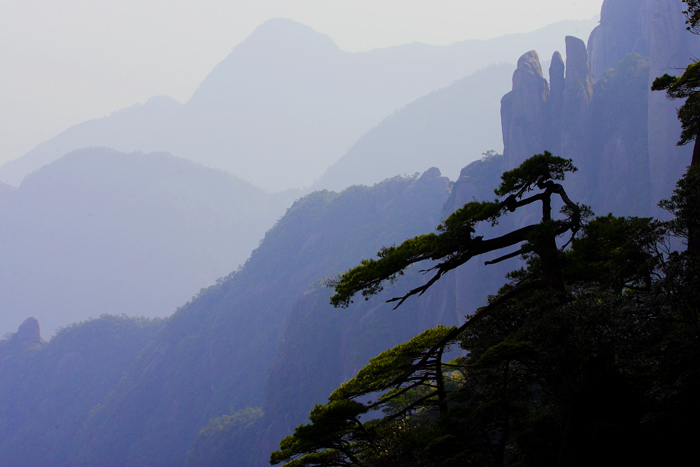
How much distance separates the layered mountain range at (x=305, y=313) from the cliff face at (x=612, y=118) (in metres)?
0.19

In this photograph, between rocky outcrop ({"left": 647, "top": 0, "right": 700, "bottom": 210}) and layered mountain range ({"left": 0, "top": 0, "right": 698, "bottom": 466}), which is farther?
layered mountain range ({"left": 0, "top": 0, "right": 698, "bottom": 466})

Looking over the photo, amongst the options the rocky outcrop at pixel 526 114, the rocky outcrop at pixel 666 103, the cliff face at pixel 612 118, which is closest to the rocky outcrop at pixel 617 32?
the cliff face at pixel 612 118

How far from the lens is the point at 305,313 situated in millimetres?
80000

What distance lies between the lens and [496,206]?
8469 mm

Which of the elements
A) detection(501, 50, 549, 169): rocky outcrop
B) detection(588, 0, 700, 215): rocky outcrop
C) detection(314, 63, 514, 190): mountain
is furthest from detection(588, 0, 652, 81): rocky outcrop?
detection(314, 63, 514, 190): mountain

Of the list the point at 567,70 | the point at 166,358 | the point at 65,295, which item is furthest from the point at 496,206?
the point at 65,295

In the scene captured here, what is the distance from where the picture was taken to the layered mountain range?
57375mm

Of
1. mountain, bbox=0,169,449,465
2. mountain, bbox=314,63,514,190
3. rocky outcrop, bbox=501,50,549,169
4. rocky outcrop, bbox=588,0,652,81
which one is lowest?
mountain, bbox=0,169,449,465

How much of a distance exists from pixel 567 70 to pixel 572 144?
10.2m

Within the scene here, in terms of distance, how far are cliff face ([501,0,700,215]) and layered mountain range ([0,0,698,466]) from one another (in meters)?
0.19

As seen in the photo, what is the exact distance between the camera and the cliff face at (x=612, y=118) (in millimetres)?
51844

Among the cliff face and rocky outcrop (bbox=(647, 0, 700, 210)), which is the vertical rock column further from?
rocky outcrop (bbox=(647, 0, 700, 210))

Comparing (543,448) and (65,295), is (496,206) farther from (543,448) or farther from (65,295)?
(65,295)

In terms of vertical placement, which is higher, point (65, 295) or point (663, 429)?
point (65, 295)
